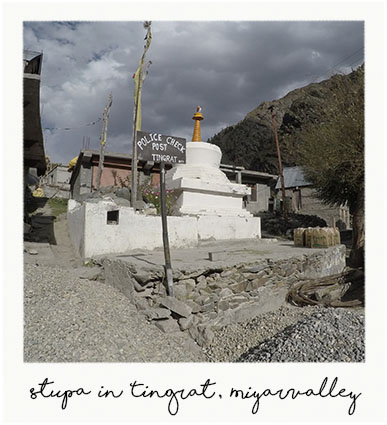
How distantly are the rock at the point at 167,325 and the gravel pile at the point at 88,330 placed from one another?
6 centimetres

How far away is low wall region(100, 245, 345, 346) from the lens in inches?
149

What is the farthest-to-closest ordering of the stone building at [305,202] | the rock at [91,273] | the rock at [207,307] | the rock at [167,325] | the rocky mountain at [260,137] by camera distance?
the rocky mountain at [260,137]
the stone building at [305,202]
the rock at [91,273]
the rock at [207,307]
the rock at [167,325]

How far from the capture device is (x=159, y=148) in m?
4.36

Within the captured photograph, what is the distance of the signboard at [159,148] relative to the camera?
4242 mm

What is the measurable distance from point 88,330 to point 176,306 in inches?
44.8

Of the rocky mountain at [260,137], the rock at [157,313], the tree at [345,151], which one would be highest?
the rocky mountain at [260,137]

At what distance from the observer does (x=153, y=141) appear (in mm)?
4312

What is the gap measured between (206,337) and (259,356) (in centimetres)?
84

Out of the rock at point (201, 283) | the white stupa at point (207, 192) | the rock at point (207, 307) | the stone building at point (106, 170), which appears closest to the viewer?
the rock at point (207, 307)

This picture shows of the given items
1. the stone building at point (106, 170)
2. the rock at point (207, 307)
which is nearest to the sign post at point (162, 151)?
the rock at point (207, 307)

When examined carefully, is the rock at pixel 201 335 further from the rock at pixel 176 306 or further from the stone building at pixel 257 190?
the stone building at pixel 257 190

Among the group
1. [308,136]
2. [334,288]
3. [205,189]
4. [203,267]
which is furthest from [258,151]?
[203,267]
